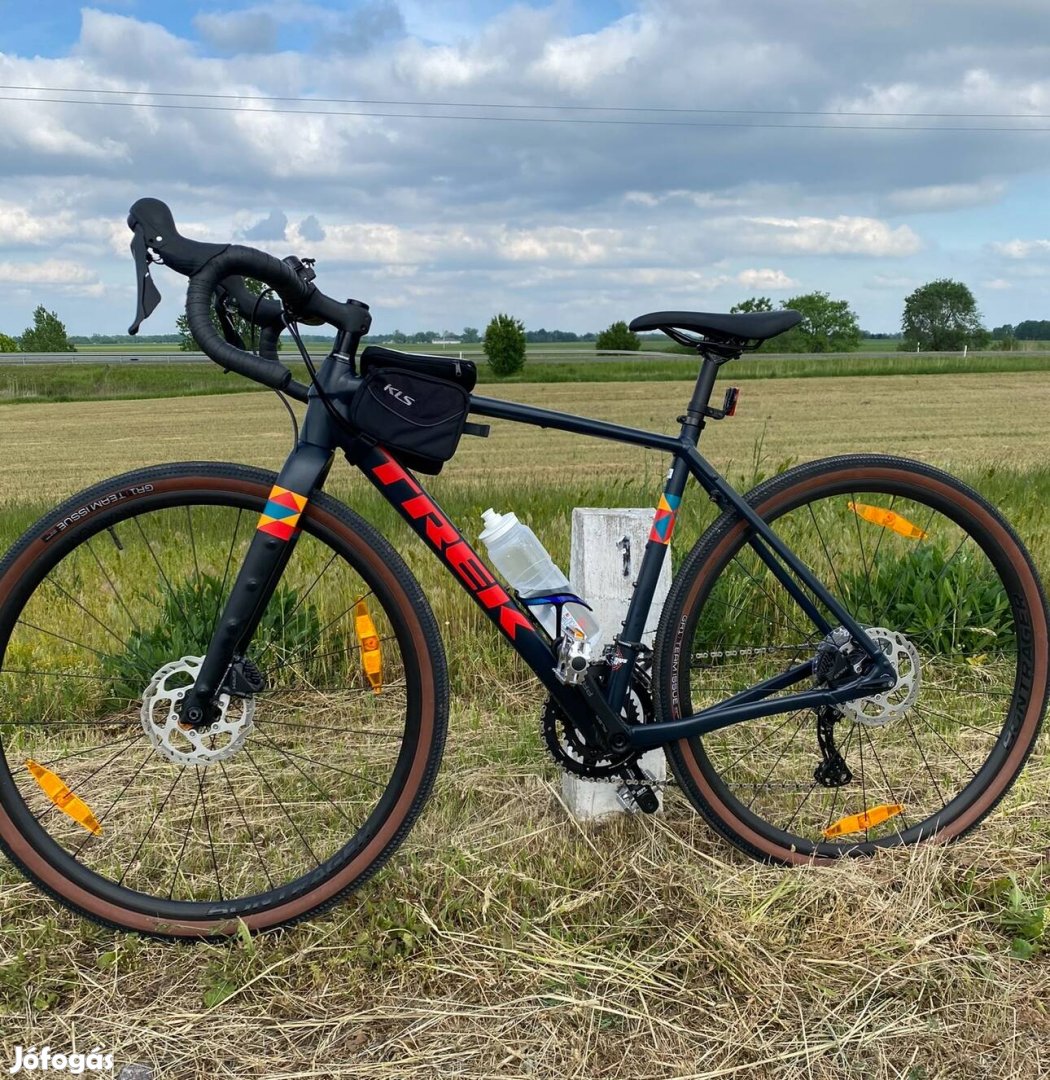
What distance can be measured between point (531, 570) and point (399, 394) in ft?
1.94

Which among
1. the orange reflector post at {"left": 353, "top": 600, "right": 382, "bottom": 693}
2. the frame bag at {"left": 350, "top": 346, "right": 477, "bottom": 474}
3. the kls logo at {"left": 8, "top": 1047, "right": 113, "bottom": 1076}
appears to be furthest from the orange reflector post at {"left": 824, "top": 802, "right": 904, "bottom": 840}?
the kls logo at {"left": 8, "top": 1047, "right": 113, "bottom": 1076}

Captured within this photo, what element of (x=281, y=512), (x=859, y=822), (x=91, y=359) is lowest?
(x=859, y=822)

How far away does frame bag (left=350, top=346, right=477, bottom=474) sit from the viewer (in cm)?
229

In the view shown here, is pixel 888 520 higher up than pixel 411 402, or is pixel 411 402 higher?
pixel 411 402

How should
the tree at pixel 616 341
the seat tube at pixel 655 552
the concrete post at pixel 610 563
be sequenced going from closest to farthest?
the seat tube at pixel 655 552 → the concrete post at pixel 610 563 → the tree at pixel 616 341

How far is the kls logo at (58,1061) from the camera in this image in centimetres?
199

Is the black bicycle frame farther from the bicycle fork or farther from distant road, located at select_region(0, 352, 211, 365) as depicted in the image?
distant road, located at select_region(0, 352, 211, 365)

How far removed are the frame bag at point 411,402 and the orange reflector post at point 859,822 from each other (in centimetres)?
158

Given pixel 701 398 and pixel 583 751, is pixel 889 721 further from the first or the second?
pixel 701 398

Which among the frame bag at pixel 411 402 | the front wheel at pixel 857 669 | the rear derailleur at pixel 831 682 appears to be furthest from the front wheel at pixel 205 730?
the rear derailleur at pixel 831 682

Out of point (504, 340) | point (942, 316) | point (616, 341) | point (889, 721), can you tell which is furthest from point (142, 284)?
point (942, 316)

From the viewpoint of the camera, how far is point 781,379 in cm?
3716

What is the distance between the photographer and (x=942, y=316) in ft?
282

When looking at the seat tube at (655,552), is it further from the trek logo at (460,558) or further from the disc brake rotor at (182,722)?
the disc brake rotor at (182,722)
